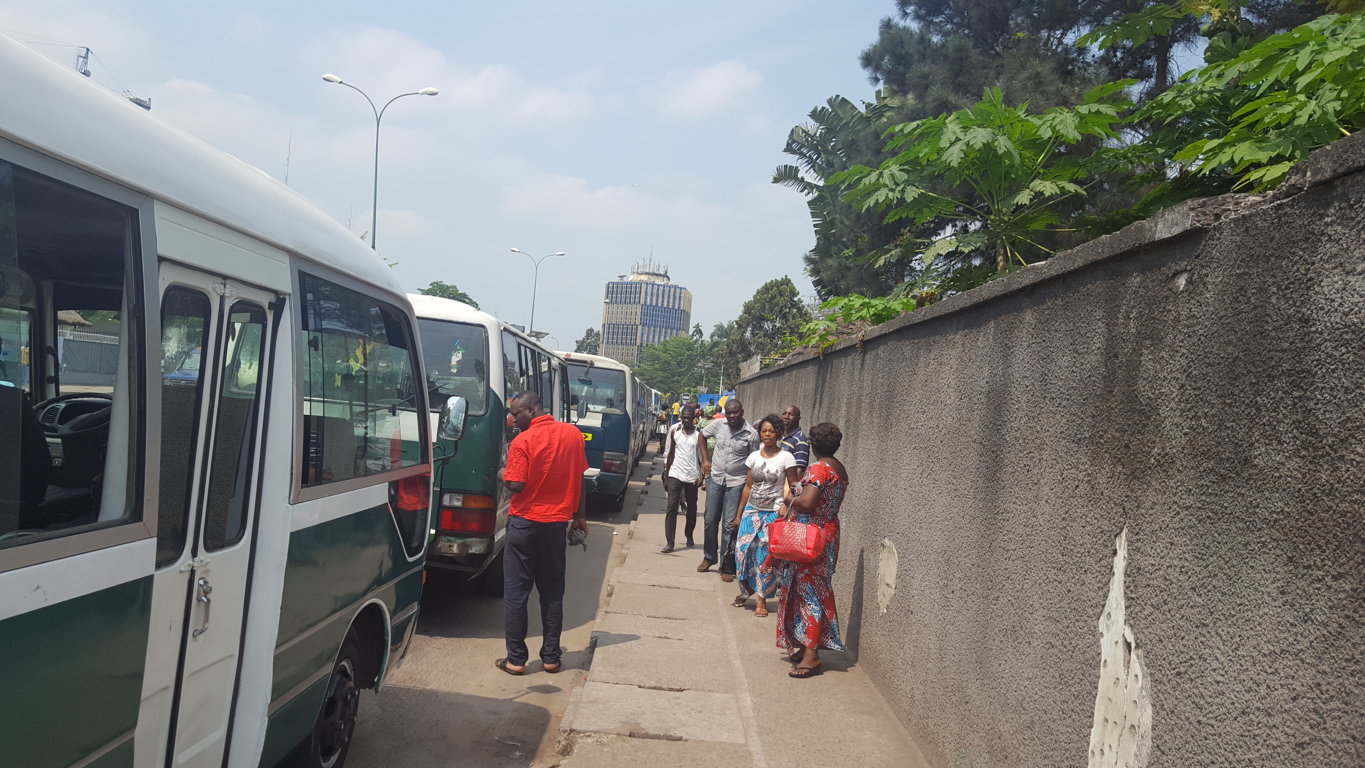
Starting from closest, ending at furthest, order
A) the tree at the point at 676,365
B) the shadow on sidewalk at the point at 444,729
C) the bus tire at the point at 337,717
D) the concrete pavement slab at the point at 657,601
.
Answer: the bus tire at the point at 337,717, the shadow on sidewalk at the point at 444,729, the concrete pavement slab at the point at 657,601, the tree at the point at 676,365

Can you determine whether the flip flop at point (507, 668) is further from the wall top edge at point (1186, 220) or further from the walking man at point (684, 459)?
the walking man at point (684, 459)

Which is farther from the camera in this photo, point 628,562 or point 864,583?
point 628,562

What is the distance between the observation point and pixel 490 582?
28.7ft

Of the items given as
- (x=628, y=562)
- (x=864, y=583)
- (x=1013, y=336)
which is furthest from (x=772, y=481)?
(x=1013, y=336)

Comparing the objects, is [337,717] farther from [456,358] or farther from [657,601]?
[657,601]

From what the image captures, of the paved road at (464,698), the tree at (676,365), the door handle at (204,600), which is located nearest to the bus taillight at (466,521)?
the paved road at (464,698)

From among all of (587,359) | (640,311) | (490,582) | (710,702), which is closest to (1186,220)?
(710,702)

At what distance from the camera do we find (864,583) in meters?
6.84

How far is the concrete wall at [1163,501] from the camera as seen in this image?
210 cm

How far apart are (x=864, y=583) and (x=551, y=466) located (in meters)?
2.37

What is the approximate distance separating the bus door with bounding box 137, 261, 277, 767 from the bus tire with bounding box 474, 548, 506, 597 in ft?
18.4

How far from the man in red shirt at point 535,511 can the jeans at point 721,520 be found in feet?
11.3

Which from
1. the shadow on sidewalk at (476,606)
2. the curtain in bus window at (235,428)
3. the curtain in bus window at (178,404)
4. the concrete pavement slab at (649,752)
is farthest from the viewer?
the shadow on sidewalk at (476,606)

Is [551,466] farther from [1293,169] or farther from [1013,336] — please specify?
[1293,169]
